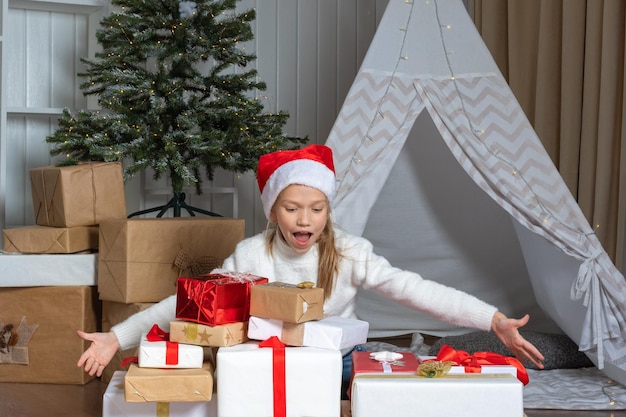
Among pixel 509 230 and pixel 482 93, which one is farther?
pixel 509 230

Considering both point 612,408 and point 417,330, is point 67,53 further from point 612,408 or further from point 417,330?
point 612,408

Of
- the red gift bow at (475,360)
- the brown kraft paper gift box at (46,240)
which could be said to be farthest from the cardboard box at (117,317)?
the red gift bow at (475,360)

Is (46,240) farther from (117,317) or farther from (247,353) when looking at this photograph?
(247,353)

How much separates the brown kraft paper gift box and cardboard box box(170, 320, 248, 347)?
49.1 inches

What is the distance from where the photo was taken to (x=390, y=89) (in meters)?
2.98

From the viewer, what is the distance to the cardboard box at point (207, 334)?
184cm

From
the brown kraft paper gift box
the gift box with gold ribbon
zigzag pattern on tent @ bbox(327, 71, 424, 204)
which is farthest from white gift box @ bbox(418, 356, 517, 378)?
the brown kraft paper gift box

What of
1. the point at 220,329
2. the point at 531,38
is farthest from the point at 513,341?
the point at 531,38

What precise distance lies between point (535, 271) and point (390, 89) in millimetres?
838

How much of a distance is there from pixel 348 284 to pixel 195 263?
0.84 meters

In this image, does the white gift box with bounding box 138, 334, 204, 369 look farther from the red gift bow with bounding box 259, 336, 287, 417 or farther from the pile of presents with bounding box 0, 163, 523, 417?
the red gift bow with bounding box 259, 336, 287, 417

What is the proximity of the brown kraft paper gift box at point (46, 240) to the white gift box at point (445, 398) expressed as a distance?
1.60 meters

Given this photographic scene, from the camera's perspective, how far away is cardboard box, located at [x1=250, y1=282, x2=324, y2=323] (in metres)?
1.82

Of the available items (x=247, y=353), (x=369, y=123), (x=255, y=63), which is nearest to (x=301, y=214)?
(x=247, y=353)
